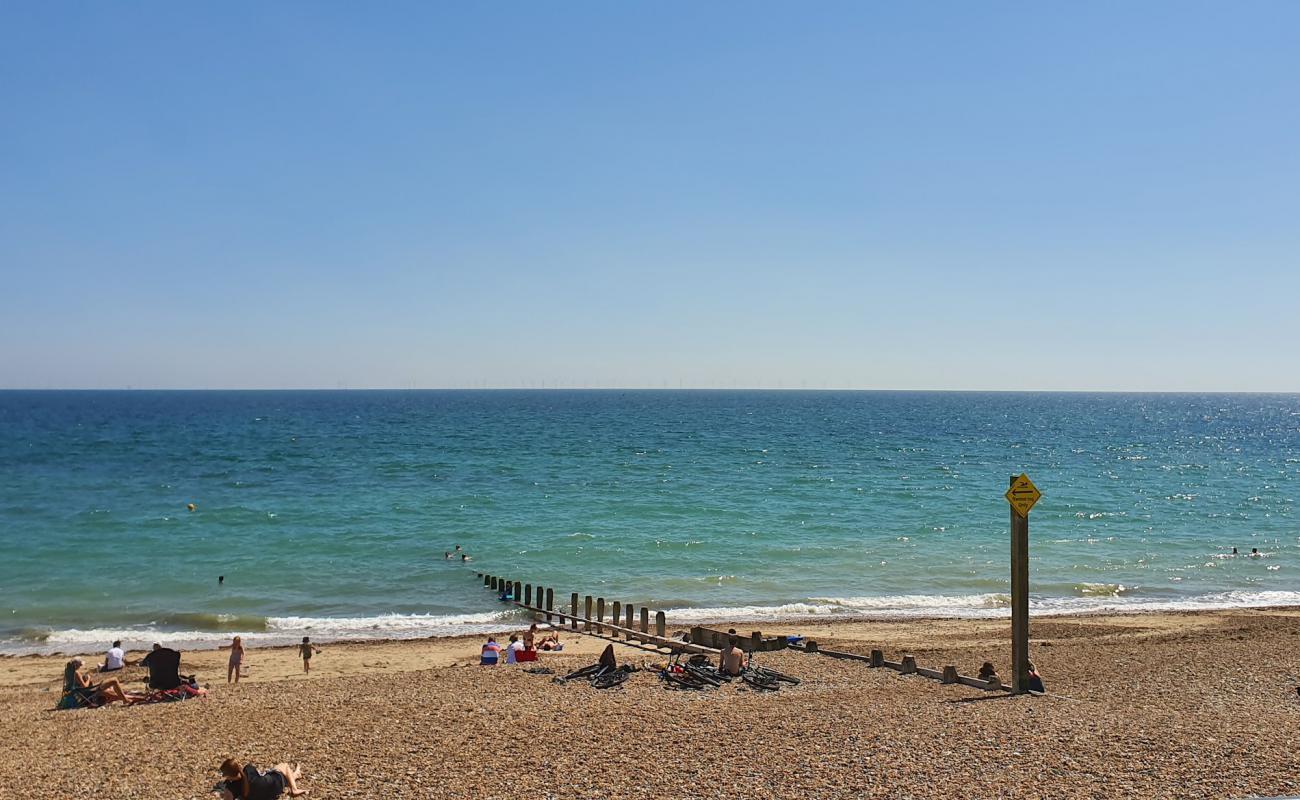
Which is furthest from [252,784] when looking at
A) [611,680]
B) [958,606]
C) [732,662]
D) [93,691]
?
[958,606]

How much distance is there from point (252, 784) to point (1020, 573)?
10.8 metres

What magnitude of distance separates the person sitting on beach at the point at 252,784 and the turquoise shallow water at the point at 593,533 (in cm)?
1613

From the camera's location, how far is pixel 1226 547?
3897cm

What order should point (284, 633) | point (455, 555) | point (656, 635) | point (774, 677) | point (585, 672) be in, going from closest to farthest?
1. point (774, 677)
2. point (585, 672)
3. point (656, 635)
4. point (284, 633)
5. point (455, 555)

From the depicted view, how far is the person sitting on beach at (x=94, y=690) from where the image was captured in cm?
1633

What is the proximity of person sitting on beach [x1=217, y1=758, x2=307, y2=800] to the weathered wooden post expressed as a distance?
1034 cm

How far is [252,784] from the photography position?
9.51 m

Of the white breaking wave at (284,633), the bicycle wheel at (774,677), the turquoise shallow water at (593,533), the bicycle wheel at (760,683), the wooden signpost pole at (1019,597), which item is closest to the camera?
the wooden signpost pole at (1019,597)

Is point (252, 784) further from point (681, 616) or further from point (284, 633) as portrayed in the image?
point (681, 616)

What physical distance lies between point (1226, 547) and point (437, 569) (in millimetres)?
33804

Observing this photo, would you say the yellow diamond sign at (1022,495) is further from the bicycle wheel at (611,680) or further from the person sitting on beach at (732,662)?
the bicycle wheel at (611,680)

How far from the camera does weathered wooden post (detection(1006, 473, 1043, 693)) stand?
1317 centimetres

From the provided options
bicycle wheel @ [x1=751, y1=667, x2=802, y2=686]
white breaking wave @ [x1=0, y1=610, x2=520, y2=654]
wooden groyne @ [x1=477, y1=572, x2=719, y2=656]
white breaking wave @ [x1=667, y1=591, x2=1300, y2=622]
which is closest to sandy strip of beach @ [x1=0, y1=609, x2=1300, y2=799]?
bicycle wheel @ [x1=751, y1=667, x2=802, y2=686]

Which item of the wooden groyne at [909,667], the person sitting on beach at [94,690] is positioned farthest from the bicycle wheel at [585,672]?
the person sitting on beach at [94,690]
